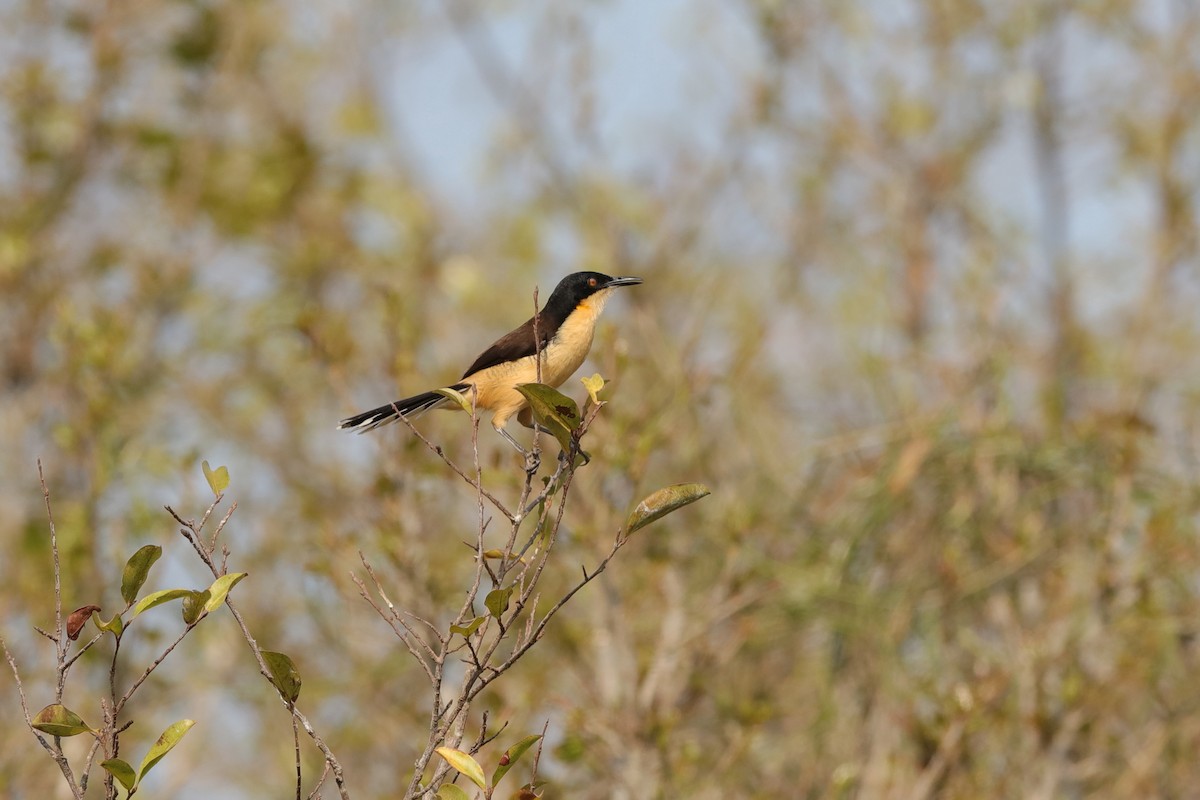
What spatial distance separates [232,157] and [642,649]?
8.65 m

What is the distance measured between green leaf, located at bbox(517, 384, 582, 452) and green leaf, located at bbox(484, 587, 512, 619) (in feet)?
1.32

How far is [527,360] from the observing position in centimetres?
471

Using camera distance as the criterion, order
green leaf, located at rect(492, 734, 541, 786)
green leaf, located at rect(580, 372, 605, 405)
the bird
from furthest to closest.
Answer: the bird
green leaf, located at rect(580, 372, 605, 405)
green leaf, located at rect(492, 734, 541, 786)

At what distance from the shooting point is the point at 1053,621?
696cm

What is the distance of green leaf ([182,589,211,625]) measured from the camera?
292 centimetres

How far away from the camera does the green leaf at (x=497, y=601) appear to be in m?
2.95

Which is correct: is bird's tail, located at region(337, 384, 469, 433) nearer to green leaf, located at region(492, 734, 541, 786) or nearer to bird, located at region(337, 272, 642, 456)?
bird, located at region(337, 272, 642, 456)

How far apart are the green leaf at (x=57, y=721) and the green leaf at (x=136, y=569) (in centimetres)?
25

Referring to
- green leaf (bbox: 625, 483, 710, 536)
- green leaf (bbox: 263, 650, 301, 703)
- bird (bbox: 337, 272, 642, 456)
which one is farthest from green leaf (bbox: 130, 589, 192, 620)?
bird (bbox: 337, 272, 642, 456)

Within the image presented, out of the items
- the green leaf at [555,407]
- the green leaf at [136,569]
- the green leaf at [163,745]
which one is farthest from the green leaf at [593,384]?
the green leaf at [163,745]

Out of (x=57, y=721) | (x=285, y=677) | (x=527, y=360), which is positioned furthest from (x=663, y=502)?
(x=527, y=360)

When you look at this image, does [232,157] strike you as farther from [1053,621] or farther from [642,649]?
[1053,621]

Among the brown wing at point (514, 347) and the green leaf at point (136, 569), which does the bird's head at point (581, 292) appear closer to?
the brown wing at point (514, 347)


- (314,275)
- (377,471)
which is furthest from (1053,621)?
(314,275)
